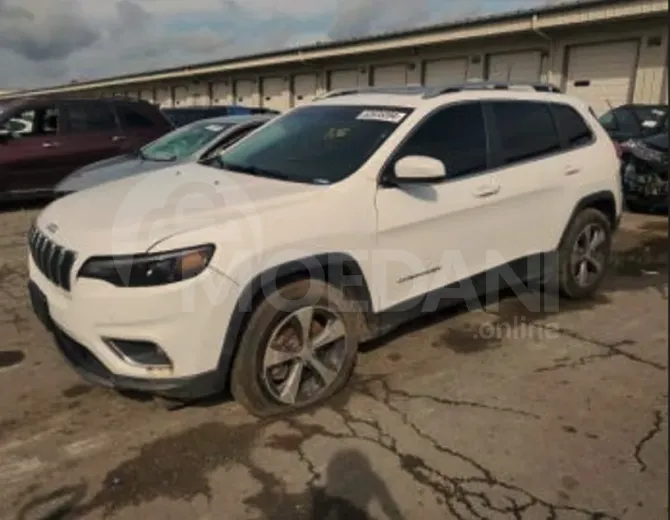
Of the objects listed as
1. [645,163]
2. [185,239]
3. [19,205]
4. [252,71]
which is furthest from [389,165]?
[252,71]

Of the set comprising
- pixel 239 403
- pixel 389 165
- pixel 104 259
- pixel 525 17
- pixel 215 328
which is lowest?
pixel 239 403

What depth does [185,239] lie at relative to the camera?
2.85 meters

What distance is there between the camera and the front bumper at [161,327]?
112 inches

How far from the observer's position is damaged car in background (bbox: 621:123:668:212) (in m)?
8.53

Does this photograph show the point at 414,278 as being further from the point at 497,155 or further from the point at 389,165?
the point at 497,155

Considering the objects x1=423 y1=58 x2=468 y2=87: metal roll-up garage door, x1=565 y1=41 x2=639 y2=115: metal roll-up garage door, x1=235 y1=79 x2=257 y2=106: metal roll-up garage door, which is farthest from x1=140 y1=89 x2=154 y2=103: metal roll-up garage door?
x1=565 y1=41 x2=639 y2=115: metal roll-up garage door

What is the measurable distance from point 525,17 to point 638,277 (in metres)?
12.7

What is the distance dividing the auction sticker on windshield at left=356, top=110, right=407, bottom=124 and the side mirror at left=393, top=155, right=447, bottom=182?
0.43 metres

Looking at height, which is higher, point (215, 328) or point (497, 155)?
point (497, 155)

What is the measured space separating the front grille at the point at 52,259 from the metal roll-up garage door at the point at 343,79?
21183 millimetres

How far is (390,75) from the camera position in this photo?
2202cm

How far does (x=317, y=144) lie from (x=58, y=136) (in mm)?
7183

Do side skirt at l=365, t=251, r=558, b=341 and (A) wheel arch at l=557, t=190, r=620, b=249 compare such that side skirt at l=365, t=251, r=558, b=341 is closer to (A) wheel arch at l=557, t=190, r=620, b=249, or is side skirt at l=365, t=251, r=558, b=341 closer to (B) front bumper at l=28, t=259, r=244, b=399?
(A) wheel arch at l=557, t=190, r=620, b=249

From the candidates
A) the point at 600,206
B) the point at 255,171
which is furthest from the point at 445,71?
the point at 255,171
